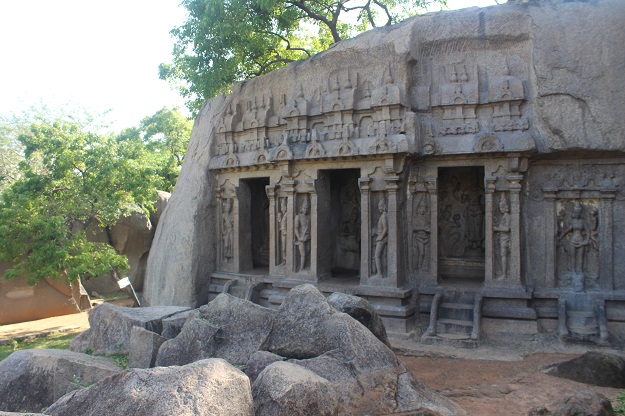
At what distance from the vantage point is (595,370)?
292 inches

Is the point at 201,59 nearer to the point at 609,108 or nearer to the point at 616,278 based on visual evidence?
the point at 609,108

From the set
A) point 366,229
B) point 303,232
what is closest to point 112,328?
point 303,232

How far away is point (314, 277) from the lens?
11484 mm

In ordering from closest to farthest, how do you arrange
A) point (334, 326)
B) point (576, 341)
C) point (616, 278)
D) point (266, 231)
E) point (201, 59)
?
point (334, 326) < point (576, 341) < point (616, 278) < point (201, 59) < point (266, 231)

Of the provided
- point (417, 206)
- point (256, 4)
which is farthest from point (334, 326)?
point (256, 4)

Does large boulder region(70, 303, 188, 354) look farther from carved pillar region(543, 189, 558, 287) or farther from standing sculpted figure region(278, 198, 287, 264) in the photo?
carved pillar region(543, 189, 558, 287)

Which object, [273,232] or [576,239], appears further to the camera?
[273,232]

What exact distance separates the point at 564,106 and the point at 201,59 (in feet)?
28.8

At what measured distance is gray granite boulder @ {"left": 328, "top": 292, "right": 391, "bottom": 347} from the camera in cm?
724

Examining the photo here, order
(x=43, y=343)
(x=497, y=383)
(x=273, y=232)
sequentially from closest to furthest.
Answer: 1. (x=497, y=383)
2. (x=273, y=232)
3. (x=43, y=343)

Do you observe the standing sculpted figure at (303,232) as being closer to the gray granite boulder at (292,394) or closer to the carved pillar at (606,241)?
the carved pillar at (606,241)

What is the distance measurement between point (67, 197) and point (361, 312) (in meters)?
10.7

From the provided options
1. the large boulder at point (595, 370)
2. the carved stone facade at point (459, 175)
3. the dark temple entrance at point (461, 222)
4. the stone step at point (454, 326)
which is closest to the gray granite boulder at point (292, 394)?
the large boulder at point (595, 370)

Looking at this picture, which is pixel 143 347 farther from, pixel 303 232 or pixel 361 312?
pixel 303 232
